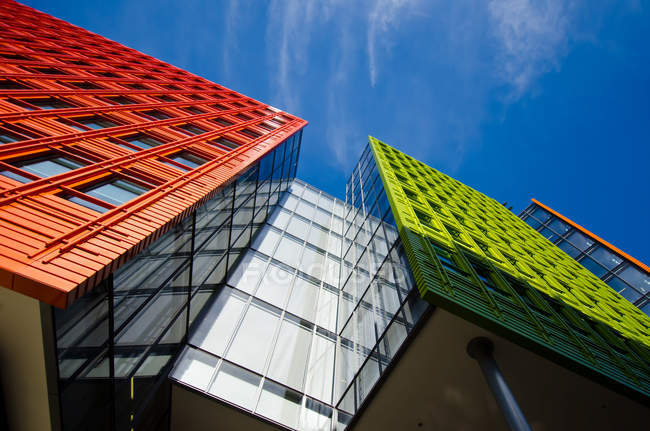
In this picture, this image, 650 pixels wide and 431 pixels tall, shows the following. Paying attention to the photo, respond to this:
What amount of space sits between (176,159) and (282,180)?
12.1 meters

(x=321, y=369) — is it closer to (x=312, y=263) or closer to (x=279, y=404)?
(x=279, y=404)

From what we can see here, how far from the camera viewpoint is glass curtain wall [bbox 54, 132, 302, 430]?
201 inches

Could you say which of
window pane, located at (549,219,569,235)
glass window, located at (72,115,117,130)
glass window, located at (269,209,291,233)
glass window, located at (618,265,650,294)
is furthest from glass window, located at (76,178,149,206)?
window pane, located at (549,219,569,235)

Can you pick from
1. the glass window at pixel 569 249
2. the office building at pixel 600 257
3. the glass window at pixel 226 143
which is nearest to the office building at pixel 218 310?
the glass window at pixel 226 143

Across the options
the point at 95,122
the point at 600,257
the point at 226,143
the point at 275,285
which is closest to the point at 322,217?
the point at 275,285

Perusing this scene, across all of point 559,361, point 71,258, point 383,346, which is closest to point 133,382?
point 71,258

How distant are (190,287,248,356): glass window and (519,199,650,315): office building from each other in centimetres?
3637

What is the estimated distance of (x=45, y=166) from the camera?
676 centimetres

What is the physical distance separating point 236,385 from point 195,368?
1363mm

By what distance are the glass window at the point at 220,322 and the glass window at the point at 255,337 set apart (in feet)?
1.07

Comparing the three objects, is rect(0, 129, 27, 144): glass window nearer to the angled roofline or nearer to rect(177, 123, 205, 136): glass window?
rect(177, 123, 205, 136): glass window

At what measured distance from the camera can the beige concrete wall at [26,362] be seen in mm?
4180

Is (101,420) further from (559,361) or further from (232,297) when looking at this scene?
(559,361)

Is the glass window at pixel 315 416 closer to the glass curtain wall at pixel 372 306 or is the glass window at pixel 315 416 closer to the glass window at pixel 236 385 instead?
the glass curtain wall at pixel 372 306
